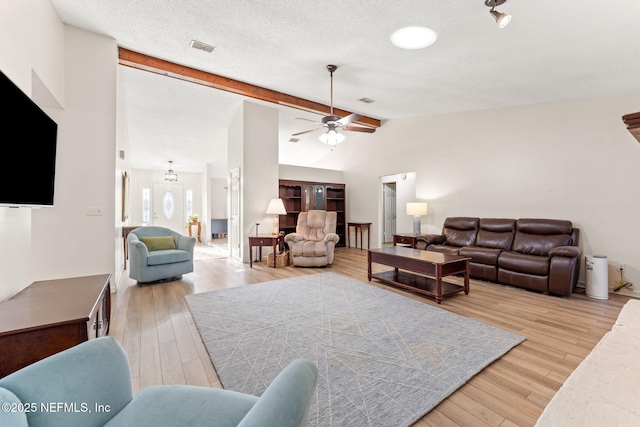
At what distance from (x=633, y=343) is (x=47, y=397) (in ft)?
7.67

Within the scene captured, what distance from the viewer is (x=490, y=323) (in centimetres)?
274

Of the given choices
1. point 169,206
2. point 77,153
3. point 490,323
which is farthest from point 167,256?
point 169,206

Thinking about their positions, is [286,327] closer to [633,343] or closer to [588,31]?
[633,343]

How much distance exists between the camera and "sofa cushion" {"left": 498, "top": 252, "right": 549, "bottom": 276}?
367 centimetres

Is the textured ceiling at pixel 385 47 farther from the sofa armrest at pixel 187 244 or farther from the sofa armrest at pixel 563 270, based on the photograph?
the sofa armrest at pixel 187 244

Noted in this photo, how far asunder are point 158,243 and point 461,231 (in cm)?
524

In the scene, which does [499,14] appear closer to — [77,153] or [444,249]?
[444,249]

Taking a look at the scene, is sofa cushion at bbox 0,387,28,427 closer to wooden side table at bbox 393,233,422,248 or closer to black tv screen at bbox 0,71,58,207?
black tv screen at bbox 0,71,58,207

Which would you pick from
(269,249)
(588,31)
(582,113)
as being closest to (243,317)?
(269,249)

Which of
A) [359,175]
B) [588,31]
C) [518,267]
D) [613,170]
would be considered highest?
[588,31]

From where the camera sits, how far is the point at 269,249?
5.96 m

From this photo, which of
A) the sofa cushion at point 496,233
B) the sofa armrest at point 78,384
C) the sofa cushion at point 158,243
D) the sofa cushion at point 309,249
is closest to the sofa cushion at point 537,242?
the sofa cushion at point 496,233

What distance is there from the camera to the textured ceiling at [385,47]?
2514 millimetres

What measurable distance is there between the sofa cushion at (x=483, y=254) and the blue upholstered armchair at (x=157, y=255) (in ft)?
14.5
